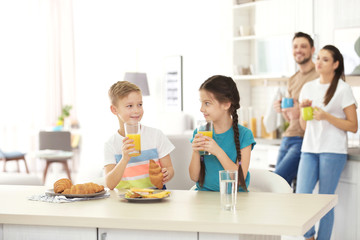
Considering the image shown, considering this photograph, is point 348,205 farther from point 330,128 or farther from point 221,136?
point 221,136

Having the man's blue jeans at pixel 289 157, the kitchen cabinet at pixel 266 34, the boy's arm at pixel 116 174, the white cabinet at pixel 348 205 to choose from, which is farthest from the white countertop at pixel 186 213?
the kitchen cabinet at pixel 266 34

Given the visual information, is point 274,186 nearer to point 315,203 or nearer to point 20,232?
point 315,203

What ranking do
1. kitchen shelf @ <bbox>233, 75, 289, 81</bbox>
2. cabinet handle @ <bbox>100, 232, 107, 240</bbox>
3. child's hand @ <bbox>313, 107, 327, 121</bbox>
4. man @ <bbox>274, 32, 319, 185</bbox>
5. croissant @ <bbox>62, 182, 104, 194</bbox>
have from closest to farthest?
cabinet handle @ <bbox>100, 232, 107, 240</bbox>, croissant @ <bbox>62, 182, 104, 194</bbox>, child's hand @ <bbox>313, 107, 327, 121</bbox>, man @ <bbox>274, 32, 319, 185</bbox>, kitchen shelf @ <bbox>233, 75, 289, 81</bbox>

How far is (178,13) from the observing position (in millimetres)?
6812

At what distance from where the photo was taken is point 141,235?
69.4 inches

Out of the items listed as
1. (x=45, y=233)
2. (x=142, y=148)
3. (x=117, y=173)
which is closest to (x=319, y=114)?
(x=142, y=148)

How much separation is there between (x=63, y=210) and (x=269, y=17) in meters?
3.92

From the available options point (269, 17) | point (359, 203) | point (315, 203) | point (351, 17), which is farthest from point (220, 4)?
point (315, 203)

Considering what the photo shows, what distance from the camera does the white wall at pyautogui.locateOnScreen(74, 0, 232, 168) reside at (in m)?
6.68

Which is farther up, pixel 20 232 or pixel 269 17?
pixel 269 17

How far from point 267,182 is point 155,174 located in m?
0.55

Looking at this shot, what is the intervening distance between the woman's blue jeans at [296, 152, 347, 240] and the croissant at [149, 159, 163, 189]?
156cm

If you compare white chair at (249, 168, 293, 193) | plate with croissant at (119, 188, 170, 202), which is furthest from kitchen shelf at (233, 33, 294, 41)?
plate with croissant at (119, 188, 170, 202)

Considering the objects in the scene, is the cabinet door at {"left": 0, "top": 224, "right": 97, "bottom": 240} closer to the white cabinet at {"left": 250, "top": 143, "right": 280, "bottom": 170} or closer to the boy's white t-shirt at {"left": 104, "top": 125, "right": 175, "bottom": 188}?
the boy's white t-shirt at {"left": 104, "top": 125, "right": 175, "bottom": 188}
